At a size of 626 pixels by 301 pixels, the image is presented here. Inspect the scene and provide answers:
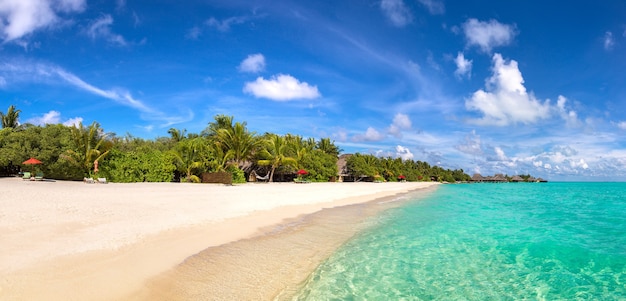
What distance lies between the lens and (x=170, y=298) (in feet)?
13.0

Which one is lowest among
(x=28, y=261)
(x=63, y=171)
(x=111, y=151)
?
(x=28, y=261)

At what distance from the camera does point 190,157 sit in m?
26.0

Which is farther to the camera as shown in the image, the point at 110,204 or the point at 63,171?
the point at 63,171

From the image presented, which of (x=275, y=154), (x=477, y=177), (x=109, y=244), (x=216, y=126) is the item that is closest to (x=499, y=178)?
(x=477, y=177)

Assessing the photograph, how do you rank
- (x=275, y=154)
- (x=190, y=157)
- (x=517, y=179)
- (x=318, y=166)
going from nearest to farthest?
(x=190, y=157) < (x=275, y=154) < (x=318, y=166) < (x=517, y=179)

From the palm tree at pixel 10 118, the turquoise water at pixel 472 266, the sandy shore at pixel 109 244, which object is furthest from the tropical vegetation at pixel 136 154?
the turquoise water at pixel 472 266

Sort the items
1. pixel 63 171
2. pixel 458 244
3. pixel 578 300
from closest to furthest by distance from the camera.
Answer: pixel 578 300, pixel 458 244, pixel 63 171

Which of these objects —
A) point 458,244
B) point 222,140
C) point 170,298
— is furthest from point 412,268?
point 222,140

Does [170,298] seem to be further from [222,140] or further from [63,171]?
[222,140]

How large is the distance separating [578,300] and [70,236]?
27.3ft

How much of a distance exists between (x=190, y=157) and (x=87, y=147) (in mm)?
6753

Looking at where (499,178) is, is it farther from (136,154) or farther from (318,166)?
(136,154)

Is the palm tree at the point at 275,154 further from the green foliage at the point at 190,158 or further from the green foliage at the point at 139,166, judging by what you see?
the green foliage at the point at 139,166

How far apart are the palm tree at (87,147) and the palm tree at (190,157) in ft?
16.2
